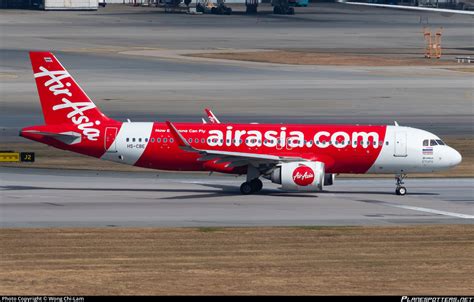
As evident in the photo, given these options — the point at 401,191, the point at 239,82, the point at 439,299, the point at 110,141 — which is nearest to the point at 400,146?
the point at 401,191

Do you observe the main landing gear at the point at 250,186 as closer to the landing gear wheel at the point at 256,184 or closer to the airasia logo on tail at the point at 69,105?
the landing gear wheel at the point at 256,184

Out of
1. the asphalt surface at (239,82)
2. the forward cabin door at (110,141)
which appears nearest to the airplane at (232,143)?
the forward cabin door at (110,141)

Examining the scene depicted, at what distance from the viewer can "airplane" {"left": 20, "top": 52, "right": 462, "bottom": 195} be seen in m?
53.6

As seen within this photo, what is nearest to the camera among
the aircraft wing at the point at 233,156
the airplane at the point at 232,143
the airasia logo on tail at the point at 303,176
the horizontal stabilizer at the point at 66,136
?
the airasia logo on tail at the point at 303,176

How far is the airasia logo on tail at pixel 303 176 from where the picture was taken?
51.6 meters

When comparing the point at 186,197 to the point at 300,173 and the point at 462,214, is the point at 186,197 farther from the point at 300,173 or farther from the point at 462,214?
the point at 462,214

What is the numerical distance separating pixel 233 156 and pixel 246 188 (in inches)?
84.9

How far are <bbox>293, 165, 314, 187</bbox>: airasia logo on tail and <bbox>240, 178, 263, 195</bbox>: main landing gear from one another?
2.63 metres

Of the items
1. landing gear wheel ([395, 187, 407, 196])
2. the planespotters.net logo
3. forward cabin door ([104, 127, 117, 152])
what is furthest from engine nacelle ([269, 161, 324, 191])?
the planespotters.net logo

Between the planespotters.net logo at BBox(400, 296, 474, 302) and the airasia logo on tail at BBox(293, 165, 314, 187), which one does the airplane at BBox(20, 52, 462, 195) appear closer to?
the airasia logo on tail at BBox(293, 165, 314, 187)

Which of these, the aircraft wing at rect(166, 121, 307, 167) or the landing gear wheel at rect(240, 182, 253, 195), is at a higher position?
the aircraft wing at rect(166, 121, 307, 167)

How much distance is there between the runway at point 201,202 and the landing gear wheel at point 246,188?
17.2 inches

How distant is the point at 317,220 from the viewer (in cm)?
4644

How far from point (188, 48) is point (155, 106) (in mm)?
55591
